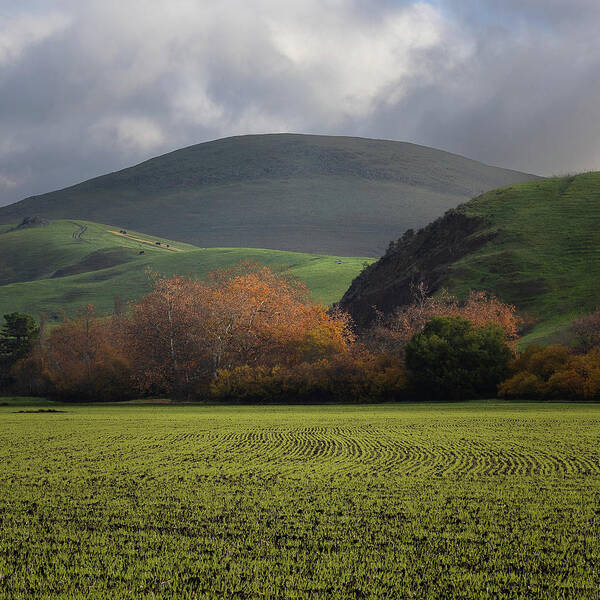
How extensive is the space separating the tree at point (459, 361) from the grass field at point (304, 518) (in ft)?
87.4

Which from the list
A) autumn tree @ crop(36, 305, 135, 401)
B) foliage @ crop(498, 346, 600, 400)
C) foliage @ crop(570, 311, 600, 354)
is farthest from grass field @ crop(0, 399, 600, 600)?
autumn tree @ crop(36, 305, 135, 401)

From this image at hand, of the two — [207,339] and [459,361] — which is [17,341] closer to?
[207,339]

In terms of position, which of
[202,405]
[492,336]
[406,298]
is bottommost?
[202,405]

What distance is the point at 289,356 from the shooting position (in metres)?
67.1

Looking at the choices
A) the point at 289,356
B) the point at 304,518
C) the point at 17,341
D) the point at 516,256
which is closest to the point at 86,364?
the point at 289,356

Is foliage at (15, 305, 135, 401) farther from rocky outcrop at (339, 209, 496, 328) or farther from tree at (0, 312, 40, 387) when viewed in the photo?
rocky outcrop at (339, 209, 496, 328)

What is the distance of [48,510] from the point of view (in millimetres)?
14977

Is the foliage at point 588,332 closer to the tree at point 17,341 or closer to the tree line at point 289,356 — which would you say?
the tree line at point 289,356

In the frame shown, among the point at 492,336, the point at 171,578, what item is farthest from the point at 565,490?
the point at 492,336

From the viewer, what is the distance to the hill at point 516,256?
84250 mm

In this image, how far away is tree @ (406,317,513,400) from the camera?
55.0m

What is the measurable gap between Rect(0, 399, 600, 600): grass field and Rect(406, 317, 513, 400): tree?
26.6 metres

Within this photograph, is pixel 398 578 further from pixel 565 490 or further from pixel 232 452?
pixel 232 452

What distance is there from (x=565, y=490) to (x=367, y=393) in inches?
1649
